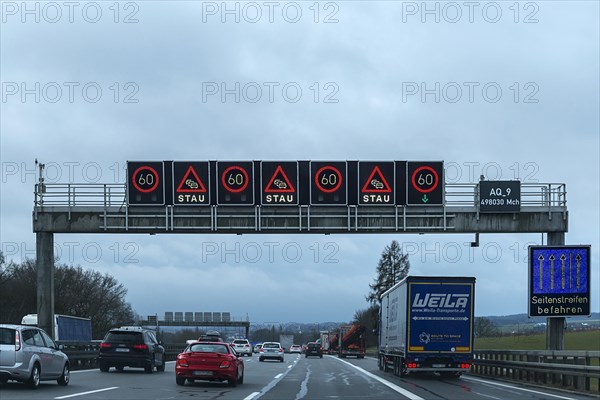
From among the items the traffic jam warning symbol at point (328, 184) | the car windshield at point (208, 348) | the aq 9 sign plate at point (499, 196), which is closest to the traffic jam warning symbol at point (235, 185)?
the traffic jam warning symbol at point (328, 184)

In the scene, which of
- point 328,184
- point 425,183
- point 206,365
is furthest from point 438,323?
point 206,365

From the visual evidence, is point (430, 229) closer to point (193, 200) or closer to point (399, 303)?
point (399, 303)

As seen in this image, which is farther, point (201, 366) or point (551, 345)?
point (551, 345)

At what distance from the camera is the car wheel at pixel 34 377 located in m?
21.2

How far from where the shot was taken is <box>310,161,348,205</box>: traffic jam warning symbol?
33562 millimetres

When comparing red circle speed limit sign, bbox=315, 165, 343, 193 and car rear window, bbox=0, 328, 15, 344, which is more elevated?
red circle speed limit sign, bbox=315, 165, 343, 193

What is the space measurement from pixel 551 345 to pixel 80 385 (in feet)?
64.3

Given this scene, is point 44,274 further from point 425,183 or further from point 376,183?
point 425,183

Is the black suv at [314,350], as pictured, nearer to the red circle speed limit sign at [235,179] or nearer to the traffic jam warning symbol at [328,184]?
the traffic jam warning symbol at [328,184]

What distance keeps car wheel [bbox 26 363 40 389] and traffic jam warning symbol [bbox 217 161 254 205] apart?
13.1 meters

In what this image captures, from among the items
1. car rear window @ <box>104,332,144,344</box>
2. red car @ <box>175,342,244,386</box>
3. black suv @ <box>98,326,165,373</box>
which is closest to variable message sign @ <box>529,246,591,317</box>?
red car @ <box>175,342,244,386</box>

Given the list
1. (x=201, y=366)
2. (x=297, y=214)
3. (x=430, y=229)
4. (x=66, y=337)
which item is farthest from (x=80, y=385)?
(x=66, y=337)

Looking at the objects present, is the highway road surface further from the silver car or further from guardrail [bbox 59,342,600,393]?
guardrail [bbox 59,342,600,393]

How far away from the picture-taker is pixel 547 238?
34.7 m
